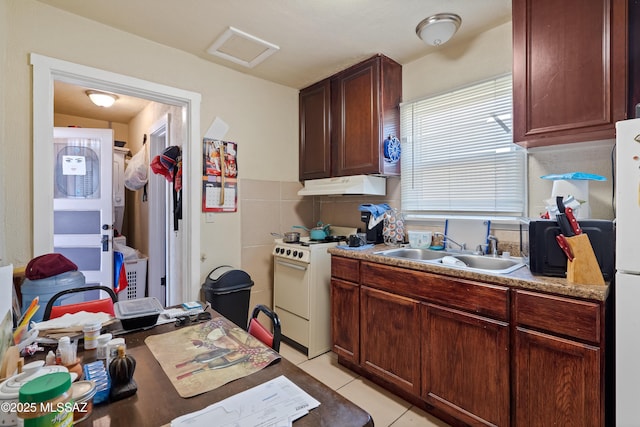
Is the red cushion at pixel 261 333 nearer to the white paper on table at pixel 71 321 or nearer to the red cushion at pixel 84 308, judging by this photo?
the white paper on table at pixel 71 321

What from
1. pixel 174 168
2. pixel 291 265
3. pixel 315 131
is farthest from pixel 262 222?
pixel 315 131

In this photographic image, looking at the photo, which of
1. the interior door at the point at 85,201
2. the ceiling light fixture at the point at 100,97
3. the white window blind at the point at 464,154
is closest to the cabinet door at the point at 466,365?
the white window blind at the point at 464,154

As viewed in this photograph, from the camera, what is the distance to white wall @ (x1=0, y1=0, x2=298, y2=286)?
5.98ft

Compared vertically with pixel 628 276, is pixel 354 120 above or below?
above

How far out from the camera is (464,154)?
2.33 metres

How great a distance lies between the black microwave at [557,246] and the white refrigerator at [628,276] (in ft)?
0.67

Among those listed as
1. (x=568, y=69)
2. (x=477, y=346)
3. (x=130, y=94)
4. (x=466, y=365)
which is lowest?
(x=466, y=365)

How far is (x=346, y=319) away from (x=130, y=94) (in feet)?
7.82

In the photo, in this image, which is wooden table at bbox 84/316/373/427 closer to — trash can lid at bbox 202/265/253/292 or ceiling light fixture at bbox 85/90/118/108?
trash can lid at bbox 202/265/253/292

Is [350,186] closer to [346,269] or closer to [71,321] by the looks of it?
[346,269]

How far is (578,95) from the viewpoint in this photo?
60.9 inches

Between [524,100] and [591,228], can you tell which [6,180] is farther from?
[591,228]

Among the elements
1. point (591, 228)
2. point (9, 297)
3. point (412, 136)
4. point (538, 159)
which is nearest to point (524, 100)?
point (538, 159)

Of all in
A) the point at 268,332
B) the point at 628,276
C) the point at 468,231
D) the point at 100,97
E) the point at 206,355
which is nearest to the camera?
the point at 206,355
